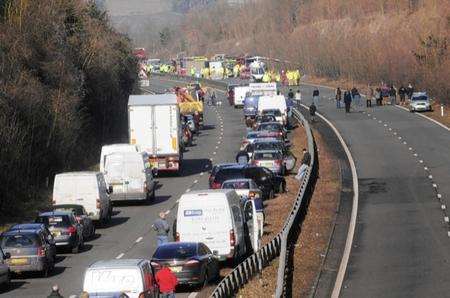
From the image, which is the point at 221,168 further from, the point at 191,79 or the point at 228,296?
the point at 191,79

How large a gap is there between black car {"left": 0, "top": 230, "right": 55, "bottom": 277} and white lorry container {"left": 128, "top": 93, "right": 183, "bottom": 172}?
25742 millimetres

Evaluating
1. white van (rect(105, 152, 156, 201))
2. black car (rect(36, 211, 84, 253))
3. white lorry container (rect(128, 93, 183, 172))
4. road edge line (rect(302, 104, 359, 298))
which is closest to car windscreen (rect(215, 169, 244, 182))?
white van (rect(105, 152, 156, 201))

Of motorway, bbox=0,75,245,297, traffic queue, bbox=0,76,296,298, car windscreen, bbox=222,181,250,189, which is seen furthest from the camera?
car windscreen, bbox=222,181,250,189

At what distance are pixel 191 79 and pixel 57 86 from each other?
89.6m

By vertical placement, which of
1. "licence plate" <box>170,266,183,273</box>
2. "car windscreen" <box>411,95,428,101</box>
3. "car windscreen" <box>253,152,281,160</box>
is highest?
"car windscreen" <box>411,95,428,101</box>

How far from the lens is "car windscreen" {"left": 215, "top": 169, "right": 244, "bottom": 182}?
164 ft

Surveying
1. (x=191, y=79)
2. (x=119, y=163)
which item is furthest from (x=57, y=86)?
(x=191, y=79)

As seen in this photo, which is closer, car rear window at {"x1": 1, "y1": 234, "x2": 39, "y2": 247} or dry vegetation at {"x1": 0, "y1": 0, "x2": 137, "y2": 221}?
car rear window at {"x1": 1, "y1": 234, "x2": 39, "y2": 247}

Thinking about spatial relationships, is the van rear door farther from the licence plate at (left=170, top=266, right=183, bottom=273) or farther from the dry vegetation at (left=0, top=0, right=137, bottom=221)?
the dry vegetation at (left=0, top=0, right=137, bottom=221)

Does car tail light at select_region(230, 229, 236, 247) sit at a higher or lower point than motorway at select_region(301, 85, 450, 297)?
higher

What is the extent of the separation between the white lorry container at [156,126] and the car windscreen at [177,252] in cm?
2889

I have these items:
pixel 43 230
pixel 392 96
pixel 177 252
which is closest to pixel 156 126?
pixel 43 230

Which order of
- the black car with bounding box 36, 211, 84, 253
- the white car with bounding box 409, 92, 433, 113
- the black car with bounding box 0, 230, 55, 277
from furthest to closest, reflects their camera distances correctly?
1. the white car with bounding box 409, 92, 433, 113
2. the black car with bounding box 36, 211, 84, 253
3. the black car with bounding box 0, 230, 55, 277

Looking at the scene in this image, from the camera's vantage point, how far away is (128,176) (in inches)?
1961
